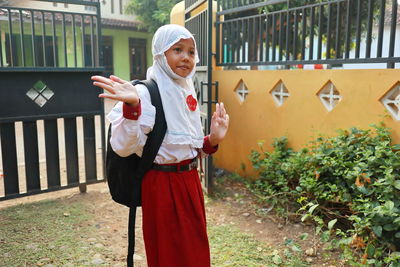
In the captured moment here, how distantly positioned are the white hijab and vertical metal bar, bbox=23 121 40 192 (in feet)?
7.57

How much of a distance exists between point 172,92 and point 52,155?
2557mm

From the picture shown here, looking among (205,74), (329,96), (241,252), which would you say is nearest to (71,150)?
(205,74)

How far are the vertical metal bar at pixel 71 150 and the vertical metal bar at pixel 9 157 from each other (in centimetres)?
53

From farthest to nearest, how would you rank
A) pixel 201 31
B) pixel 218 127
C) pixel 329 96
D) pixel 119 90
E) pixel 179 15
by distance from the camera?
pixel 179 15 < pixel 201 31 < pixel 329 96 < pixel 218 127 < pixel 119 90

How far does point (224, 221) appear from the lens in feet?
11.4

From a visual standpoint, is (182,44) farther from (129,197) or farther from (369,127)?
(369,127)

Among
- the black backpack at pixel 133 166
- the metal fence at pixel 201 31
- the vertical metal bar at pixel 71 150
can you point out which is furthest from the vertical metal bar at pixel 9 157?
the metal fence at pixel 201 31

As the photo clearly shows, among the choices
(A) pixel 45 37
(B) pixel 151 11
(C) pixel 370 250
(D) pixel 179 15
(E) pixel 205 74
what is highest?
(B) pixel 151 11

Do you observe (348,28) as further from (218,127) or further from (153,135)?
(153,135)

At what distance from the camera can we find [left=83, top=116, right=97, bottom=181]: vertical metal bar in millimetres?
4020

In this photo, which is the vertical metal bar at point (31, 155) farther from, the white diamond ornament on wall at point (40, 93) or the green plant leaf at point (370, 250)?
the green plant leaf at point (370, 250)

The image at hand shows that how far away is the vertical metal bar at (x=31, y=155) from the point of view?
3.66 metres

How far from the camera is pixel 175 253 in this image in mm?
1824

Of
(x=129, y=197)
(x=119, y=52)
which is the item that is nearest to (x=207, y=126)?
(x=129, y=197)
